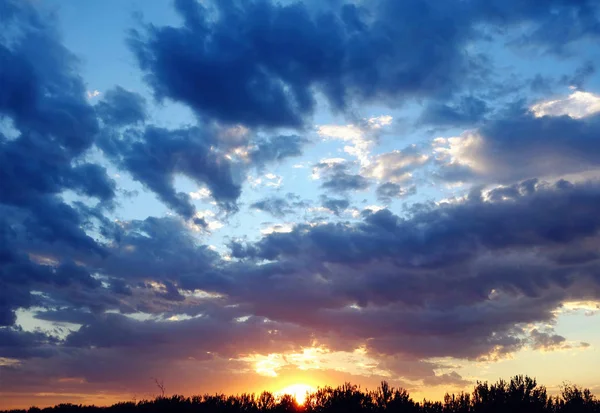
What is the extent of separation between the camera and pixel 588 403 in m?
25.5

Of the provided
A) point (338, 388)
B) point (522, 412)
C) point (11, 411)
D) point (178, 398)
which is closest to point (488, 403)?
point (522, 412)

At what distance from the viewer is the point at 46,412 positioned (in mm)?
31594

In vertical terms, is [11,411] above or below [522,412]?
below

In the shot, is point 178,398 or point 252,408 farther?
point 178,398

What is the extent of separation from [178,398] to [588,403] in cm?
2191

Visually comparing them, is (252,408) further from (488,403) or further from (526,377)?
(526,377)

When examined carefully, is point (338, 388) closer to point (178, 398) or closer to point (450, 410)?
point (450, 410)

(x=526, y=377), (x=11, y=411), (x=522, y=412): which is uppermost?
(x=526, y=377)

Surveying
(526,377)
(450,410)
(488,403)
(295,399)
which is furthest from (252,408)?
(526,377)

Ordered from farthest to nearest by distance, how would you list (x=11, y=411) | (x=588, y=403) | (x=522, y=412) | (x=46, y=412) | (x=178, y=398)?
1. (x=11, y=411)
2. (x=46, y=412)
3. (x=178, y=398)
4. (x=588, y=403)
5. (x=522, y=412)


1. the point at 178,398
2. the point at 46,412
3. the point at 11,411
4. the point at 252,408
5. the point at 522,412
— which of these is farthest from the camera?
the point at 11,411

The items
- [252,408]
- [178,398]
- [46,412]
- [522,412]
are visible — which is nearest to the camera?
[522,412]

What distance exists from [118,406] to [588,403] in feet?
85.6

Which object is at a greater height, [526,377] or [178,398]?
[526,377]
